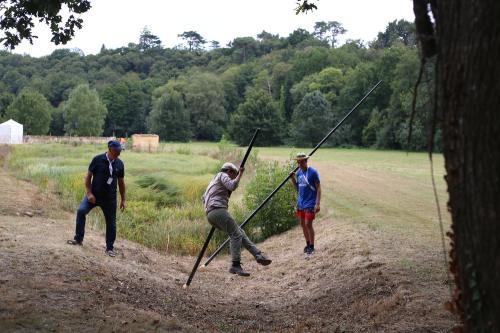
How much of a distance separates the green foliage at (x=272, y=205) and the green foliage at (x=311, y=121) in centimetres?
6546

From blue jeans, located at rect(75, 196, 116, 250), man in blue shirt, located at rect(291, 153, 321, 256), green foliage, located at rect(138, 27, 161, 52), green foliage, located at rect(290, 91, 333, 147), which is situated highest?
green foliage, located at rect(138, 27, 161, 52)

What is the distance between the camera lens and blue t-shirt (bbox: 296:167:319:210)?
1284 centimetres

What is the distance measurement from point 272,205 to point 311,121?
7025cm

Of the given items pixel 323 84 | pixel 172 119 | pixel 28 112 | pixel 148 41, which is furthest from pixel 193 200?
pixel 148 41

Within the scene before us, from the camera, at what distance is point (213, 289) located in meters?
11.8

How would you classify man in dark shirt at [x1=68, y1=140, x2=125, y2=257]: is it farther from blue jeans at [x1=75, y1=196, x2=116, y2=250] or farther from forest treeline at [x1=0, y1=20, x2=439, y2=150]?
forest treeline at [x1=0, y1=20, x2=439, y2=150]

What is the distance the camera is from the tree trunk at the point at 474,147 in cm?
366

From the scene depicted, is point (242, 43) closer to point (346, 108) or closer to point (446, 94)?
point (346, 108)

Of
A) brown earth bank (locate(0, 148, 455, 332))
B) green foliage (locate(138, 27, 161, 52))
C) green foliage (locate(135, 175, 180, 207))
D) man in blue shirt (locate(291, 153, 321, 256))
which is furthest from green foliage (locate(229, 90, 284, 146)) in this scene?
green foliage (locate(138, 27, 161, 52))

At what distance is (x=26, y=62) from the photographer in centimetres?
14838

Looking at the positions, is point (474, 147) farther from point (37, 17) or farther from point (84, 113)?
point (84, 113)

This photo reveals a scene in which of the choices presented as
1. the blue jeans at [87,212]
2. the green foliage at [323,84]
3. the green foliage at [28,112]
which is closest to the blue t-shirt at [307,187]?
the blue jeans at [87,212]

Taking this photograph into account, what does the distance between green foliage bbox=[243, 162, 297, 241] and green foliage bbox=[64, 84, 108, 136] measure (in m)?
87.9

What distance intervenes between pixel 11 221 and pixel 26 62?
472ft
